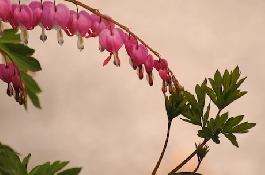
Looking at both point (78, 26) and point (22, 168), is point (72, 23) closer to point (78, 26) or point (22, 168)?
point (78, 26)

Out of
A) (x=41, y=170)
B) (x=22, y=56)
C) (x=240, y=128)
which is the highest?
(x=22, y=56)

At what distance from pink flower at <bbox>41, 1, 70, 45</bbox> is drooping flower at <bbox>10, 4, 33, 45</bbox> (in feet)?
0.10

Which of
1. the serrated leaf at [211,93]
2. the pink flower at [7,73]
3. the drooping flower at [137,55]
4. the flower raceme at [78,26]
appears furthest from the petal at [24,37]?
the serrated leaf at [211,93]

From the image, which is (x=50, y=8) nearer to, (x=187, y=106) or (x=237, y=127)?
(x=187, y=106)

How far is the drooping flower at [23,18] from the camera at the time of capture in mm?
894

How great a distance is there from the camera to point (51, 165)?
81 cm

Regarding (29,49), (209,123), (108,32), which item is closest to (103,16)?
(108,32)

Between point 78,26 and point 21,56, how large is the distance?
138mm

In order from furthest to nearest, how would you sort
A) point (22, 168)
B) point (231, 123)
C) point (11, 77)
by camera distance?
point (11, 77)
point (231, 123)
point (22, 168)

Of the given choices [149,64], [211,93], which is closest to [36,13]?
[149,64]

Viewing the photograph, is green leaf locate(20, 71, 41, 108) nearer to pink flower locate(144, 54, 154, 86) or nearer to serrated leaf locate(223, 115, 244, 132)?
pink flower locate(144, 54, 154, 86)

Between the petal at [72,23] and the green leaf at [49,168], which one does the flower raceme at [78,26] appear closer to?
the petal at [72,23]

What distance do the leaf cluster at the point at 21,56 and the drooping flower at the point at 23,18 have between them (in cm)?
2

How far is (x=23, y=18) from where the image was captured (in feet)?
2.95
